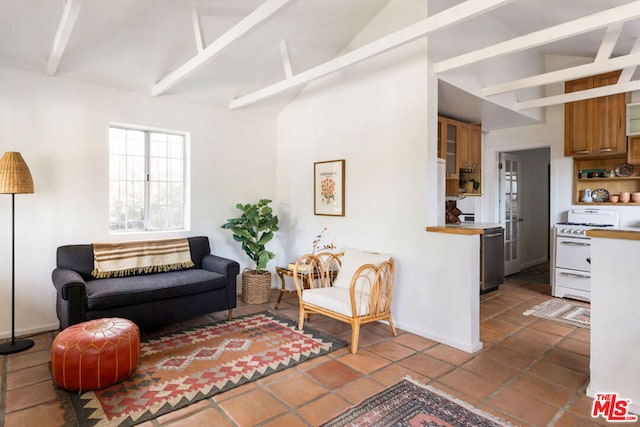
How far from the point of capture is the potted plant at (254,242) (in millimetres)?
4578

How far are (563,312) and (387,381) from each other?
2849 millimetres

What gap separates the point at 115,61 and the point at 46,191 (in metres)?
1.44

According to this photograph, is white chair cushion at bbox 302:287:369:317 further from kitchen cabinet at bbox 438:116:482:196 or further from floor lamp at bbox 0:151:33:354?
floor lamp at bbox 0:151:33:354

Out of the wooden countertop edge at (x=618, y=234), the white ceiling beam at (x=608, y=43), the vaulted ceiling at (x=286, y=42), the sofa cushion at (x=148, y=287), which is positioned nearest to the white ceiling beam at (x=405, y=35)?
the vaulted ceiling at (x=286, y=42)

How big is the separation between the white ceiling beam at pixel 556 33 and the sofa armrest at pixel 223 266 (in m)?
2.81

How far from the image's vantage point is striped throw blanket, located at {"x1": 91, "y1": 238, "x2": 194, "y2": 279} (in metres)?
3.64

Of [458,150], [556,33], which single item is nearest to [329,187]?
[458,150]

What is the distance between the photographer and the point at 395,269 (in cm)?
371

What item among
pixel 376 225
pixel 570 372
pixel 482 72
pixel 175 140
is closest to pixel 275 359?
pixel 376 225

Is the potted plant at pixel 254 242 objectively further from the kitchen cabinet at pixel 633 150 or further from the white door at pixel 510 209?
the kitchen cabinet at pixel 633 150

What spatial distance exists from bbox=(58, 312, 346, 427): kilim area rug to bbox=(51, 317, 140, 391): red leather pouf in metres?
0.08

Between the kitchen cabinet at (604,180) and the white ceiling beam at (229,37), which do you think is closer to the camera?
the white ceiling beam at (229,37)

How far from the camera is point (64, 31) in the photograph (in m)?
2.70

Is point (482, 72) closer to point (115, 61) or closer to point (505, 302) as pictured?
point (505, 302)
